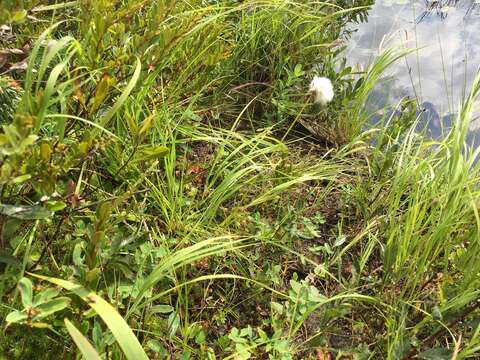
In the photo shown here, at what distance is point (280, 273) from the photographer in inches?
58.2

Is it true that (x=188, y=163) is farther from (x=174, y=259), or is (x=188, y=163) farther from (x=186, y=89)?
(x=174, y=259)

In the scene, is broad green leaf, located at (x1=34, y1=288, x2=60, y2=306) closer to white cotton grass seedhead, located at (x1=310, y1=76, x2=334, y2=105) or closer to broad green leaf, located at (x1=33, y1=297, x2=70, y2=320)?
broad green leaf, located at (x1=33, y1=297, x2=70, y2=320)

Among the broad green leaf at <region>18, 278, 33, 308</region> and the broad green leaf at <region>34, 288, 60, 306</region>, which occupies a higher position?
the broad green leaf at <region>18, 278, 33, 308</region>

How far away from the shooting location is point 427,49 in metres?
2.64

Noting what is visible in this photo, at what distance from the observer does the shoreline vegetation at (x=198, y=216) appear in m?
1.03

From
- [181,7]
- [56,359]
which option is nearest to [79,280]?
[56,359]

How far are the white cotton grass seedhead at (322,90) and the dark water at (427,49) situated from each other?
38 centimetres

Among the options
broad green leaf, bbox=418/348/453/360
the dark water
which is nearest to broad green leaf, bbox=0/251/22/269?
broad green leaf, bbox=418/348/453/360

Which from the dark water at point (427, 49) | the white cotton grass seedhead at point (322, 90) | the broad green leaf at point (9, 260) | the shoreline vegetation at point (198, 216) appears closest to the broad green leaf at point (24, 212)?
the shoreline vegetation at point (198, 216)

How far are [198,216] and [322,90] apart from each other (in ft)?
2.36

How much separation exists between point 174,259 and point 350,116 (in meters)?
1.18

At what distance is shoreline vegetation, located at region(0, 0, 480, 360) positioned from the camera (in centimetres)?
103

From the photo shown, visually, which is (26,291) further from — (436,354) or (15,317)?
(436,354)

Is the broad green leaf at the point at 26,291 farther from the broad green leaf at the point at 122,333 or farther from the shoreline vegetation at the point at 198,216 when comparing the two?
the broad green leaf at the point at 122,333
